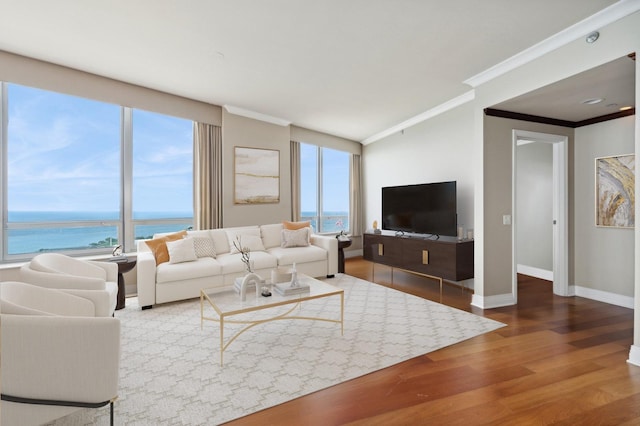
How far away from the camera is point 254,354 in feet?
8.86

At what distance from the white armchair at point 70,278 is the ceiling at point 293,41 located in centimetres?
232

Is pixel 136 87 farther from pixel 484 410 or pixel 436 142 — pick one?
pixel 484 410

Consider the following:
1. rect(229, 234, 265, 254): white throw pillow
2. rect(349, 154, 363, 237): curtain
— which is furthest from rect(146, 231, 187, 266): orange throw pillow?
rect(349, 154, 363, 237): curtain

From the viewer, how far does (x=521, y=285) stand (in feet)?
16.3

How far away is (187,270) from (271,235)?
5.64ft

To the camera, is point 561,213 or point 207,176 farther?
point 207,176

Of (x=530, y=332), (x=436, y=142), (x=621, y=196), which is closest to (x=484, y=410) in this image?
(x=530, y=332)

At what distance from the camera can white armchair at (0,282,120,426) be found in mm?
1417

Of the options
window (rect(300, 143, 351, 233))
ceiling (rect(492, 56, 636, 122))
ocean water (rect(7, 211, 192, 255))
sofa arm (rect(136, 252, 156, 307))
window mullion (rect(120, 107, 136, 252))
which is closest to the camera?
ceiling (rect(492, 56, 636, 122))

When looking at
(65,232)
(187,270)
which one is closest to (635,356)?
(187,270)

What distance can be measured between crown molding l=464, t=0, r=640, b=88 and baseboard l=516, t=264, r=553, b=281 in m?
3.43

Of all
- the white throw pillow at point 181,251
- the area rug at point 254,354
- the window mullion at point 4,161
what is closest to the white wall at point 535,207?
the area rug at point 254,354

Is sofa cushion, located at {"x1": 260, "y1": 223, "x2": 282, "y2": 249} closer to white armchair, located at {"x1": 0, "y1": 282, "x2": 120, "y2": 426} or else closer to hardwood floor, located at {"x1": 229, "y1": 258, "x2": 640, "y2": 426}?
hardwood floor, located at {"x1": 229, "y1": 258, "x2": 640, "y2": 426}

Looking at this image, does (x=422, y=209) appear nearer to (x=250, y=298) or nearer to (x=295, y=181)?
(x=295, y=181)
